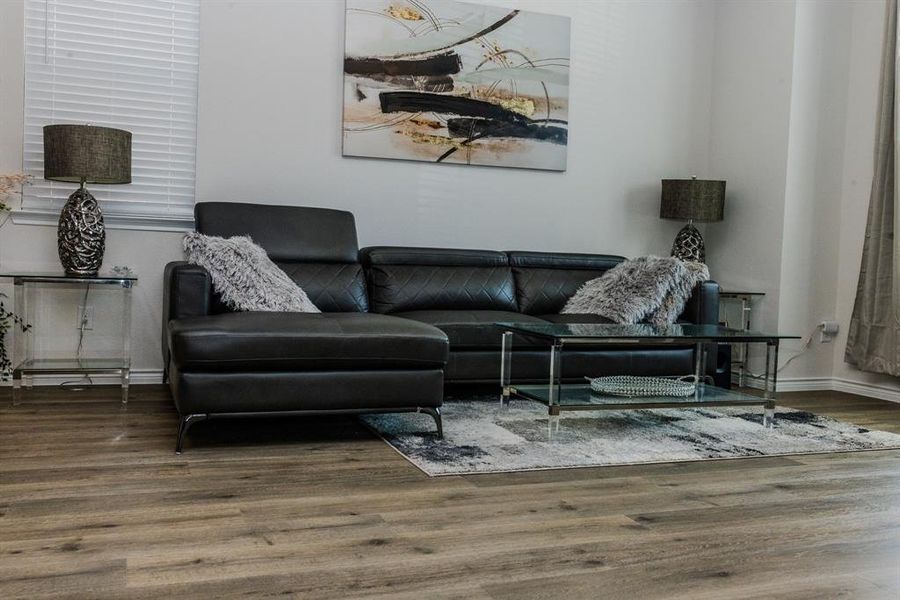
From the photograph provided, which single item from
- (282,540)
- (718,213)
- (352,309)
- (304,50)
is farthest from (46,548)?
(718,213)

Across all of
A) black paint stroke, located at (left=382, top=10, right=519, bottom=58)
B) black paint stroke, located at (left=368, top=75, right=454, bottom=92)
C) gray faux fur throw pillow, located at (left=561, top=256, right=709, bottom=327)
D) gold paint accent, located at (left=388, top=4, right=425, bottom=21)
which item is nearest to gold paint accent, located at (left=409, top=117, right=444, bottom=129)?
black paint stroke, located at (left=368, top=75, right=454, bottom=92)

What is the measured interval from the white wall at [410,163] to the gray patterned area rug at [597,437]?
1417 millimetres

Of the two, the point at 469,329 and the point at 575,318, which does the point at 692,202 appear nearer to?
the point at 575,318

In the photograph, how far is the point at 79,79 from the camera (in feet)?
12.9

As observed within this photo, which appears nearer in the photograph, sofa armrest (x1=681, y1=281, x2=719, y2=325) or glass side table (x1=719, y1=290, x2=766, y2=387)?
sofa armrest (x1=681, y1=281, x2=719, y2=325)

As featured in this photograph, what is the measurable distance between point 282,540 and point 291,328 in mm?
1018

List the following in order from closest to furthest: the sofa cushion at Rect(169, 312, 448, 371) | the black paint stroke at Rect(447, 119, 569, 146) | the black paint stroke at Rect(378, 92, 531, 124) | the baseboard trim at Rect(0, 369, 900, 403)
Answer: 1. the sofa cushion at Rect(169, 312, 448, 371)
2. the baseboard trim at Rect(0, 369, 900, 403)
3. the black paint stroke at Rect(378, 92, 531, 124)
4. the black paint stroke at Rect(447, 119, 569, 146)

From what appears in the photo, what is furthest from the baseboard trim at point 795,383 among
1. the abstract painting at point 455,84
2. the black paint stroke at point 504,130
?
the black paint stroke at point 504,130

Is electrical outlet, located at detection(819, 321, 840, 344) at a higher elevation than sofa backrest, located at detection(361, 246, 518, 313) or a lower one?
lower

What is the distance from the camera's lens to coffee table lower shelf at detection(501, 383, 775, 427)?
9.78ft

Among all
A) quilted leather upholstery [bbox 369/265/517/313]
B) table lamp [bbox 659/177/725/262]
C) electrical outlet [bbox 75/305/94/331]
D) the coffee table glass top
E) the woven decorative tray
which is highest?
table lamp [bbox 659/177/725/262]

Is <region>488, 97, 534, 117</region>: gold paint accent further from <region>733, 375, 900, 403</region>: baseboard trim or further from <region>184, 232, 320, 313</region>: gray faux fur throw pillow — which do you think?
<region>733, 375, 900, 403</region>: baseboard trim

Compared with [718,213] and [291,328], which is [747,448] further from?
[718,213]

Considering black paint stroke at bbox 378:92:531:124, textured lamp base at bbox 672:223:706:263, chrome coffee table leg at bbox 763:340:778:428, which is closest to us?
chrome coffee table leg at bbox 763:340:778:428
